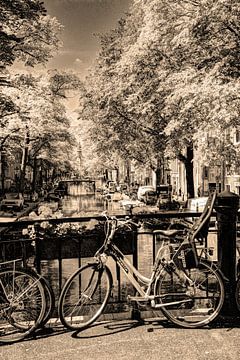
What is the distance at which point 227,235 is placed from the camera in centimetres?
546

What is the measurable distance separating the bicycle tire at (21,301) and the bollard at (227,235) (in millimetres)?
2127

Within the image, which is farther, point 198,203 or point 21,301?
point 198,203

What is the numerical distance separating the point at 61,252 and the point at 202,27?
13560 mm

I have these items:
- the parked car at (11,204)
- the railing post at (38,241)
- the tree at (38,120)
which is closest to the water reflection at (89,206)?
the parked car at (11,204)

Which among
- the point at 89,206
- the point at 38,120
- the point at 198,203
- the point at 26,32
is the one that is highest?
the point at 26,32

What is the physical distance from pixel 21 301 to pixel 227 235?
8.13 ft

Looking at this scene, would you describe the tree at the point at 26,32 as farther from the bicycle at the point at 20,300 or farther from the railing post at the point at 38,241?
the bicycle at the point at 20,300

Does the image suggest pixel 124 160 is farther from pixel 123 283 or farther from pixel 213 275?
pixel 213 275

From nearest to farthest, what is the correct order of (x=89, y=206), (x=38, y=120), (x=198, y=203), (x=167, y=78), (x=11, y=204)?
(x=167, y=78) → (x=198, y=203) → (x=38, y=120) → (x=11, y=204) → (x=89, y=206)

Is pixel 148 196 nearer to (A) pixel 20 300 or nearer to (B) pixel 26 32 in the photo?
(B) pixel 26 32

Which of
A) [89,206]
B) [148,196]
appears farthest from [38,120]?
[89,206]

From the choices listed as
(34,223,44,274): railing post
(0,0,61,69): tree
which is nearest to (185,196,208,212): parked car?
(0,0,61,69): tree

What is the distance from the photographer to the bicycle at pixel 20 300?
16.0ft

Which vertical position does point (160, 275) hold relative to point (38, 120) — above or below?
below
